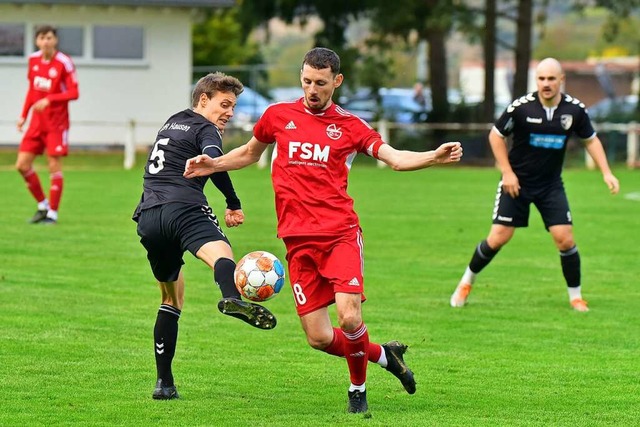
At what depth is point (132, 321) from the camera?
34.2 feet

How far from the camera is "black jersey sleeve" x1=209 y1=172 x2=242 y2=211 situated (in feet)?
25.2

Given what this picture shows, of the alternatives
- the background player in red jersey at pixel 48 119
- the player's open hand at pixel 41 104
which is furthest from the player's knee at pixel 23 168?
the player's open hand at pixel 41 104

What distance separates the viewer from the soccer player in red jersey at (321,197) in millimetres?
7281

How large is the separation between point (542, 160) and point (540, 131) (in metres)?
0.27

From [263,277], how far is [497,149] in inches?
183

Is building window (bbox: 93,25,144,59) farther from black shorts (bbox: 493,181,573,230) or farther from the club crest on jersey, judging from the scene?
the club crest on jersey

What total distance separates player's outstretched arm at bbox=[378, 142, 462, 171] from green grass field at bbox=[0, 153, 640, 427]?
1350 millimetres

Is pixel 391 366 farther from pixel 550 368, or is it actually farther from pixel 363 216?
pixel 363 216

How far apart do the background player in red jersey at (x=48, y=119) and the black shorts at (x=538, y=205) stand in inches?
289

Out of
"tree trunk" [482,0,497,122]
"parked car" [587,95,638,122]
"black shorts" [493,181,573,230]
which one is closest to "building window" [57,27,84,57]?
"tree trunk" [482,0,497,122]

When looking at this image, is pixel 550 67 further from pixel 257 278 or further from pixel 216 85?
pixel 257 278

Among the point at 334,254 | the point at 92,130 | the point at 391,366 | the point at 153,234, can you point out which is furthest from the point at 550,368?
the point at 92,130

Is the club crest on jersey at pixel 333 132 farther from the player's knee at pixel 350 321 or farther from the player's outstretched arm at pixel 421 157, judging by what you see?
the player's knee at pixel 350 321

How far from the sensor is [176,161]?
7.57 metres
